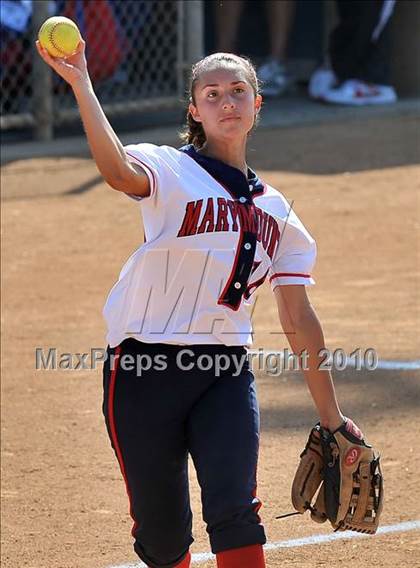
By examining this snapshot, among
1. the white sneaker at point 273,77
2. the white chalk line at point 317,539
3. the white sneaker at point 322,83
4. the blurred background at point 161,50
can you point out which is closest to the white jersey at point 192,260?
the white chalk line at point 317,539

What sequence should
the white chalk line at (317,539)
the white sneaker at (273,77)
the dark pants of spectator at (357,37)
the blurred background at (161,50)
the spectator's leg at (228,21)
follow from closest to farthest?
1. the white chalk line at (317,539)
2. the blurred background at (161,50)
3. the dark pants of spectator at (357,37)
4. the spectator's leg at (228,21)
5. the white sneaker at (273,77)

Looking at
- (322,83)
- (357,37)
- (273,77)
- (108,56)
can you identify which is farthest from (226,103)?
(273,77)

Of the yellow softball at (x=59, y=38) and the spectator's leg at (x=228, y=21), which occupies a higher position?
the yellow softball at (x=59, y=38)

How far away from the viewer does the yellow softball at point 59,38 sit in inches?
122

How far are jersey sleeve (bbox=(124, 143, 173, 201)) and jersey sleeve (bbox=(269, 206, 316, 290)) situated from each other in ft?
1.32

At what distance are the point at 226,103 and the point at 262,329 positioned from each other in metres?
3.42

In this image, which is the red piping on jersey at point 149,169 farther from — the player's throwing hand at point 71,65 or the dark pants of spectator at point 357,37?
the dark pants of spectator at point 357,37

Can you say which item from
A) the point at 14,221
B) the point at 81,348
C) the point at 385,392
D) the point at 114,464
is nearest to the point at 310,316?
the point at 114,464

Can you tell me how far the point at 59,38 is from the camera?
122 inches

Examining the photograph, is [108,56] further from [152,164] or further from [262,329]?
[152,164]

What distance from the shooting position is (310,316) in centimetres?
358

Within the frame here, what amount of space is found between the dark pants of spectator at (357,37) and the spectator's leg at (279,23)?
1.92ft

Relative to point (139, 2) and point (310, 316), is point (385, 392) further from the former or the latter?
point (139, 2)

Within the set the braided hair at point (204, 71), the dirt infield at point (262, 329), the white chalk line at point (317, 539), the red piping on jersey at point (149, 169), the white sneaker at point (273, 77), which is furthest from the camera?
the white sneaker at point (273, 77)
